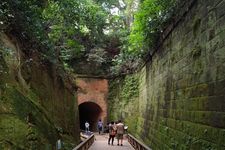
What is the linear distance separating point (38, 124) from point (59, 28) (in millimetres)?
6437

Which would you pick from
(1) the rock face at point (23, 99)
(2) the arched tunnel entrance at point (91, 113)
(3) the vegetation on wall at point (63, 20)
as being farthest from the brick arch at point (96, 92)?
(1) the rock face at point (23, 99)

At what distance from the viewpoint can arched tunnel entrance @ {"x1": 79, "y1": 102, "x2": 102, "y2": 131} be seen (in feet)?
91.2

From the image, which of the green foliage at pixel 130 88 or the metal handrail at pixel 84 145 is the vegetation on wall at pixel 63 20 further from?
the green foliage at pixel 130 88

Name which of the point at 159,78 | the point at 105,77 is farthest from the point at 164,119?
the point at 105,77

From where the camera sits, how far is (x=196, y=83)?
21.2ft

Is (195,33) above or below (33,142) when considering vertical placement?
above

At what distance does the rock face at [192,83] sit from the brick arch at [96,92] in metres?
15.0

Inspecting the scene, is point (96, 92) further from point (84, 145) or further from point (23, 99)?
point (23, 99)

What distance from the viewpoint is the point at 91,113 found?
30.1m

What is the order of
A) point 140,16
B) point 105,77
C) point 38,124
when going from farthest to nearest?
1. point 105,77
2. point 140,16
3. point 38,124

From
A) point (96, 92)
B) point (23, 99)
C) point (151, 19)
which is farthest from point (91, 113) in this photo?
point (23, 99)

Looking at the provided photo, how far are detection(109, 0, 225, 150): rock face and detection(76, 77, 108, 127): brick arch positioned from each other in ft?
49.3

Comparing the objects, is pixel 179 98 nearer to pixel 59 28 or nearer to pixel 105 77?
pixel 59 28

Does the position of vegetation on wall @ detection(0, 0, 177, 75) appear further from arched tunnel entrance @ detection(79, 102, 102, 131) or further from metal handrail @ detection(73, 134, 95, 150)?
arched tunnel entrance @ detection(79, 102, 102, 131)
